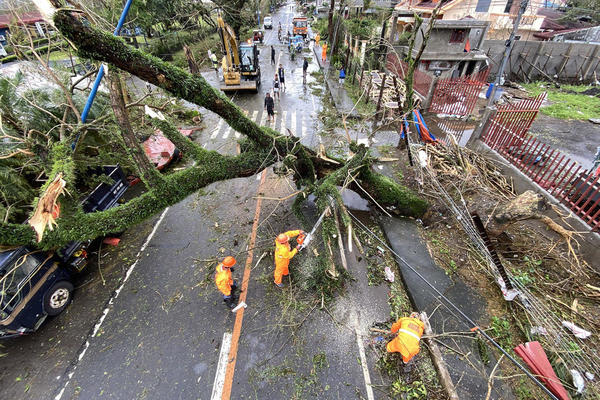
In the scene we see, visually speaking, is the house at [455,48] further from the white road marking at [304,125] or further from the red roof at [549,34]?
the red roof at [549,34]

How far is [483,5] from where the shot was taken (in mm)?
21641

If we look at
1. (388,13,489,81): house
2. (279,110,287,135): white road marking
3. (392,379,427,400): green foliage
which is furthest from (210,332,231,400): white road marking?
(388,13,489,81): house

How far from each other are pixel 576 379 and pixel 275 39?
115 ft

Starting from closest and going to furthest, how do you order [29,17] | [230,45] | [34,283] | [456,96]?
[34,283] → [456,96] → [29,17] → [230,45]

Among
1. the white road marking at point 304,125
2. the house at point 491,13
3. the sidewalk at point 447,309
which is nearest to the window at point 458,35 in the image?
the house at point 491,13

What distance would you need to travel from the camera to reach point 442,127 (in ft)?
34.7

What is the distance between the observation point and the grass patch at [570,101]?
1217cm

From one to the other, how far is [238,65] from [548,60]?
65.1 ft

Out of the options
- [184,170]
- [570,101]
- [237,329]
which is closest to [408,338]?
[237,329]

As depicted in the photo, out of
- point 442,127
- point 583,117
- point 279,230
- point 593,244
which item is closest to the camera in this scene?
point 593,244

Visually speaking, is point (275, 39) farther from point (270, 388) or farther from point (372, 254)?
point (270, 388)

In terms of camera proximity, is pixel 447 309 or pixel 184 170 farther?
pixel 184 170

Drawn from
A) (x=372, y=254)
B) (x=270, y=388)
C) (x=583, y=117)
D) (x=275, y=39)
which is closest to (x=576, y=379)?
(x=372, y=254)

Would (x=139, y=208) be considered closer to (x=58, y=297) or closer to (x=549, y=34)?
(x=58, y=297)
